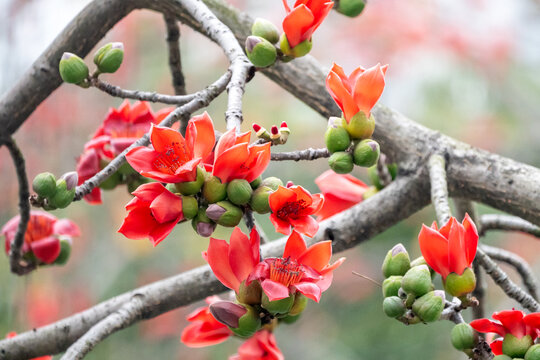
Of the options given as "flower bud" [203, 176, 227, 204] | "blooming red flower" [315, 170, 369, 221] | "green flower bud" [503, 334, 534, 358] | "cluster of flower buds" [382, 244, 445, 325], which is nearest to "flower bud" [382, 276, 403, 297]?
"cluster of flower buds" [382, 244, 445, 325]

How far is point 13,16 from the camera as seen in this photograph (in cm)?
219

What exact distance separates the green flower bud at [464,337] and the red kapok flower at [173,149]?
1.07 feet

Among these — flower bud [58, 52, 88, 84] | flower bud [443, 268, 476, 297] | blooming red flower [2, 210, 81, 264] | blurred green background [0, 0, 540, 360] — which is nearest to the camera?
flower bud [443, 268, 476, 297]

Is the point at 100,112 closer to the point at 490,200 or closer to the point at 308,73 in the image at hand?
the point at 308,73

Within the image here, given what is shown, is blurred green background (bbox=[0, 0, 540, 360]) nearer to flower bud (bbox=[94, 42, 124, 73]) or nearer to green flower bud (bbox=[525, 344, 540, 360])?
flower bud (bbox=[94, 42, 124, 73])

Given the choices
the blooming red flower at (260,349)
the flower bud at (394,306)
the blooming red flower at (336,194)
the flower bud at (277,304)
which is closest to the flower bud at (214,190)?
the flower bud at (277,304)

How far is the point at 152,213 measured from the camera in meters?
0.63

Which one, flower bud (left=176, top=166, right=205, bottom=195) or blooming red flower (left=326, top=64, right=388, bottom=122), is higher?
blooming red flower (left=326, top=64, right=388, bottom=122)

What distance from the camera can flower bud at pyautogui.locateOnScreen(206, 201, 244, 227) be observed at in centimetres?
A: 62

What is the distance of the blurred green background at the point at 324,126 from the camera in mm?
3031

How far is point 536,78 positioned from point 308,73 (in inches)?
141

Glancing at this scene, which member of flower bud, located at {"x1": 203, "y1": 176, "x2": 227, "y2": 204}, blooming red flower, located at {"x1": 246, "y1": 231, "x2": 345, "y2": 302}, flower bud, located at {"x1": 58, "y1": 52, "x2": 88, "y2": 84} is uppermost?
flower bud, located at {"x1": 58, "y1": 52, "x2": 88, "y2": 84}

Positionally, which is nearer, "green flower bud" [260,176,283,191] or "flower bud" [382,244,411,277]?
"green flower bud" [260,176,283,191]

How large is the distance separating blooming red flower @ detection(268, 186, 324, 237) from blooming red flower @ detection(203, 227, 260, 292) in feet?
0.12
